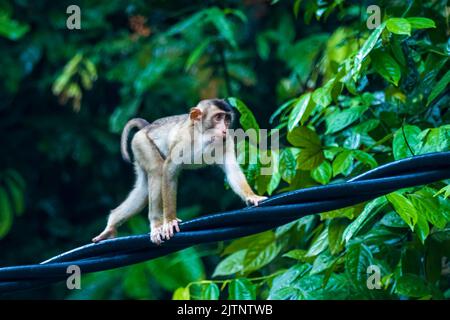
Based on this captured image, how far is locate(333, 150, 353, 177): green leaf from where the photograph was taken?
518 cm

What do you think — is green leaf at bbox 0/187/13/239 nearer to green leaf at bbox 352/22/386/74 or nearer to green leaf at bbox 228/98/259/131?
green leaf at bbox 228/98/259/131

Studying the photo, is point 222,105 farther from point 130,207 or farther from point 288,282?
point 288,282

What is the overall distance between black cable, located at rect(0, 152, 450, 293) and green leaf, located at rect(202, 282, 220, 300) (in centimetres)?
106

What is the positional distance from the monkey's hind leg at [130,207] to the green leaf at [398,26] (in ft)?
7.62

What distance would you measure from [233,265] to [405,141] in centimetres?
163

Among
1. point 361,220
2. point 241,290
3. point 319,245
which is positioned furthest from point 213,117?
point 361,220

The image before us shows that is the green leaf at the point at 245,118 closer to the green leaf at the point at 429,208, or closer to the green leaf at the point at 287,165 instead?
the green leaf at the point at 287,165

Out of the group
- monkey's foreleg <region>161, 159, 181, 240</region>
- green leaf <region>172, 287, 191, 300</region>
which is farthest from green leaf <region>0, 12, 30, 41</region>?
green leaf <region>172, 287, 191, 300</region>
